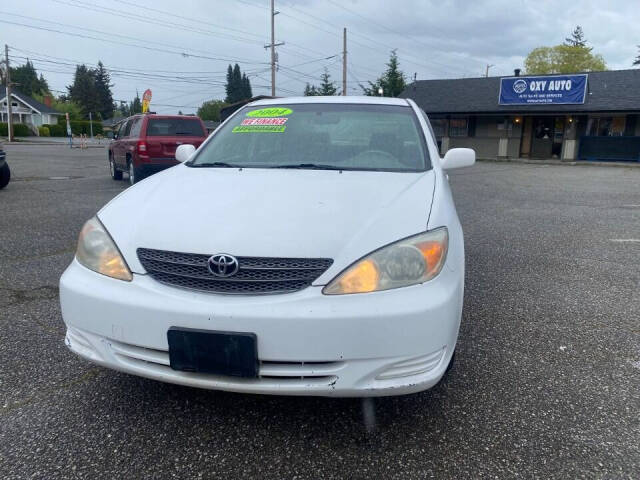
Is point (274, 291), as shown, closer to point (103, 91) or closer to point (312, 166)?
point (312, 166)

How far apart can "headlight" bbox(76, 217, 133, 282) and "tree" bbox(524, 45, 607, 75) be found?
2798 inches

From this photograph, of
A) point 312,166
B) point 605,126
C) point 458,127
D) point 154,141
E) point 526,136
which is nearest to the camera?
point 312,166

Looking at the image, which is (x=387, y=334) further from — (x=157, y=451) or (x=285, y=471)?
(x=157, y=451)

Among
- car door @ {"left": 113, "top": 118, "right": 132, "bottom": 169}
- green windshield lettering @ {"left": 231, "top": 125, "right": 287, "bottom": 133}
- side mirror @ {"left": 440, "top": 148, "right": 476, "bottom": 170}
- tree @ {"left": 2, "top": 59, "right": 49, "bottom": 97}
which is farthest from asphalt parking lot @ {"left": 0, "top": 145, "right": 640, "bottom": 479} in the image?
tree @ {"left": 2, "top": 59, "right": 49, "bottom": 97}

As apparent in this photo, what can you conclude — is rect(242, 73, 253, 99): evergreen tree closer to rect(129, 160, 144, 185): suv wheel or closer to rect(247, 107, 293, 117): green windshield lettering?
rect(129, 160, 144, 185): suv wheel

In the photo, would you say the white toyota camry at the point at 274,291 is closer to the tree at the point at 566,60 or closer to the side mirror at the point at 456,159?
the side mirror at the point at 456,159

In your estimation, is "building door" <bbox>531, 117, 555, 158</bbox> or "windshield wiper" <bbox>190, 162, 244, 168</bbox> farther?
"building door" <bbox>531, 117, 555, 158</bbox>

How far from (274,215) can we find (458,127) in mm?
28702

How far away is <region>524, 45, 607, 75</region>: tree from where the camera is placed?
206 feet

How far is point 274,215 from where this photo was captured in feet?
6.95

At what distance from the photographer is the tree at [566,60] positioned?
62.9 metres

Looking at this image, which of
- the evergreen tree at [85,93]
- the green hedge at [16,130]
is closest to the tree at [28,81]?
the evergreen tree at [85,93]

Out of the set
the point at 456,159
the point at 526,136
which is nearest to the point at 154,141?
the point at 456,159

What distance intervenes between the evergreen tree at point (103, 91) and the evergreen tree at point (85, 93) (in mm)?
1552
